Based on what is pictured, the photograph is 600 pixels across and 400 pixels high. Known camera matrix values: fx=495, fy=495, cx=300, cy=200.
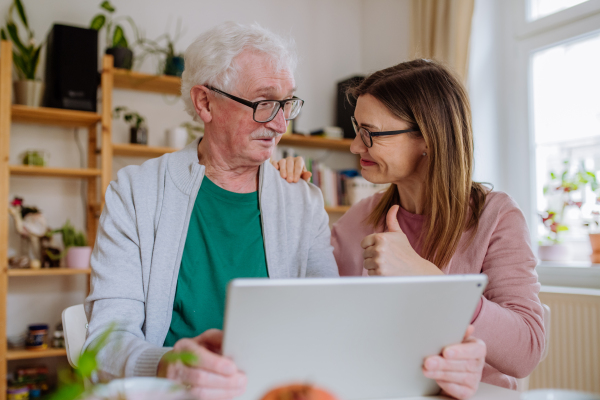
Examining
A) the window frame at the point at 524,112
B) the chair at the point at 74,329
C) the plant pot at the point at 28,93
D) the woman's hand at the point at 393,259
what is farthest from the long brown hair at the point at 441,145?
the plant pot at the point at 28,93

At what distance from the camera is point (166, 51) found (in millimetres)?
3199

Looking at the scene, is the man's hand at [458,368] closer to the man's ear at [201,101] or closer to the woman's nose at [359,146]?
the woman's nose at [359,146]

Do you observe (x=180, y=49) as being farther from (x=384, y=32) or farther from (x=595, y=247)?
(x=595, y=247)

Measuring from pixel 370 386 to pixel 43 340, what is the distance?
8.35 feet

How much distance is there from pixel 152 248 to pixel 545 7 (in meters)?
2.88

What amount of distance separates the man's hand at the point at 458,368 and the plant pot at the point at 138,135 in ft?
8.69

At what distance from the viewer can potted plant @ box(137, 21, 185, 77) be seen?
3.14 m

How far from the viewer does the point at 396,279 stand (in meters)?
0.63

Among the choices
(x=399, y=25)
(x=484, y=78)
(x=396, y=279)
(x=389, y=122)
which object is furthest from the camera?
(x=399, y=25)

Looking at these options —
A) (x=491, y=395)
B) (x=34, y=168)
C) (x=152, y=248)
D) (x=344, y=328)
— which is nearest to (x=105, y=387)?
(x=344, y=328)

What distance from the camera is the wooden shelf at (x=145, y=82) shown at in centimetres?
298

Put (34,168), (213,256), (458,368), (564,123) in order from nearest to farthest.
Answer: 1. (458,368)
2. (213,256)
3. (34,168)
4. (564,123)

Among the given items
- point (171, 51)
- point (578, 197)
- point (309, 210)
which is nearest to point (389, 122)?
point (309, 210)

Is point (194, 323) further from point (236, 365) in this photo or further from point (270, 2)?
point (270, 2)
